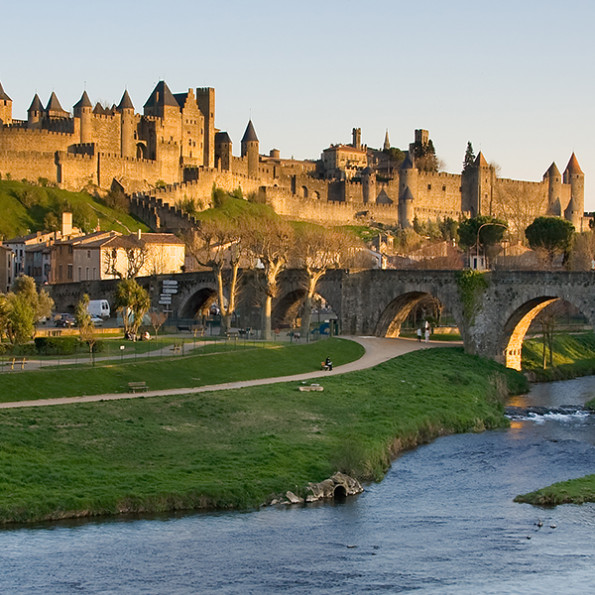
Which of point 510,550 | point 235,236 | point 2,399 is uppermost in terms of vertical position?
point 235,236

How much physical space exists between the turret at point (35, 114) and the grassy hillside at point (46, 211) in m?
14.7

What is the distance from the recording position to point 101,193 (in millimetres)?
119688

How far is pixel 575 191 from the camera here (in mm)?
164625

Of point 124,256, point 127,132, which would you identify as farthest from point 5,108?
point 124,256

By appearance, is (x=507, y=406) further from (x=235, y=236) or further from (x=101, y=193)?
(x=101, y=193)

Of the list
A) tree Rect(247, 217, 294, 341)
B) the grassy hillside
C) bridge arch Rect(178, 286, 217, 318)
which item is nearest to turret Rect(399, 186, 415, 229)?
the grassy hillside

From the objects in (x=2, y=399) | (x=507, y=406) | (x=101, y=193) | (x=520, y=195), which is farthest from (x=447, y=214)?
(x=2, y=399)

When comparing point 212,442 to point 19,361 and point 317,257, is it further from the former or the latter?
point 317,257

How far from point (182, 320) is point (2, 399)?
34821 mm

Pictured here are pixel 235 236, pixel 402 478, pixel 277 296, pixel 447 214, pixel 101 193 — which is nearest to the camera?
pixel 402 478

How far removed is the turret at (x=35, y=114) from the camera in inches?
5039

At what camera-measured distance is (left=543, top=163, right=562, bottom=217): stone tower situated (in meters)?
162

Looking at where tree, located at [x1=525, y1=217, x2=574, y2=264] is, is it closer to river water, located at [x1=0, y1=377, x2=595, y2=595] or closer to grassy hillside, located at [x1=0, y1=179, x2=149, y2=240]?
grassy hillside, located at [x1=0, y1=179, x2=149, y2=240]

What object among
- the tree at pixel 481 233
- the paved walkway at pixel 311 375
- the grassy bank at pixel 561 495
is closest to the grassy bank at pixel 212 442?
the paved walkway at pixel 311 375
